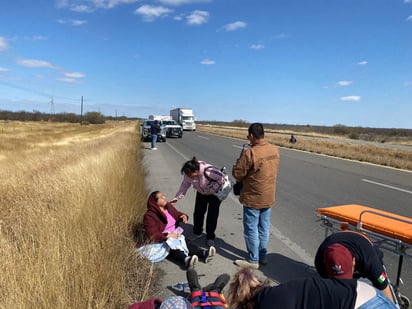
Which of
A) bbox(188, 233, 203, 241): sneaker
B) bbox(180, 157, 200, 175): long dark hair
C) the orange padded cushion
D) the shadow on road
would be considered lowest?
bbox(188, 233, 203, 241): sneaker

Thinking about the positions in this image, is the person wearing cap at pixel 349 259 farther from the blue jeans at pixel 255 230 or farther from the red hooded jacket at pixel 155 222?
the red hooded jacket at pixel 155 222

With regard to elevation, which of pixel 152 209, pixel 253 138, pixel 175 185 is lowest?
pixel 175 185

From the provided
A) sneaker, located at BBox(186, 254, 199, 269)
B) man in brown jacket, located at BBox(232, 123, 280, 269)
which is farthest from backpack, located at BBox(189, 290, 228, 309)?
man in brown jacket, located at BBox(232, 123, 280, 269)

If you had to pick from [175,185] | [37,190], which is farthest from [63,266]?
[175,185]

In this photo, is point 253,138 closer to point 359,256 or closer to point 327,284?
point 359,256

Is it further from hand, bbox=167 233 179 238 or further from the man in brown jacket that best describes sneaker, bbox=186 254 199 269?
the man in brown jacket

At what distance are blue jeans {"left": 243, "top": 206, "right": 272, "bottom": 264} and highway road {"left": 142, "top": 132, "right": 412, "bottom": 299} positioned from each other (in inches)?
9.0

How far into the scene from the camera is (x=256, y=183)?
4.19 meters

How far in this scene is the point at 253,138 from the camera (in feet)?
13.5

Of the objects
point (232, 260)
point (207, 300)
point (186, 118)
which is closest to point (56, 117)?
point (186, 118)

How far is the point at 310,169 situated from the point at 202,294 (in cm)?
1162

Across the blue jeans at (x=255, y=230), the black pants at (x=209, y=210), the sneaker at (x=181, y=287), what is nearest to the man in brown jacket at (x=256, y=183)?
the blue jeans at (x=255, y=230)

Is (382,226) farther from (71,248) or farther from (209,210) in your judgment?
(71,248)

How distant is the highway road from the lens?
433 centimetres
